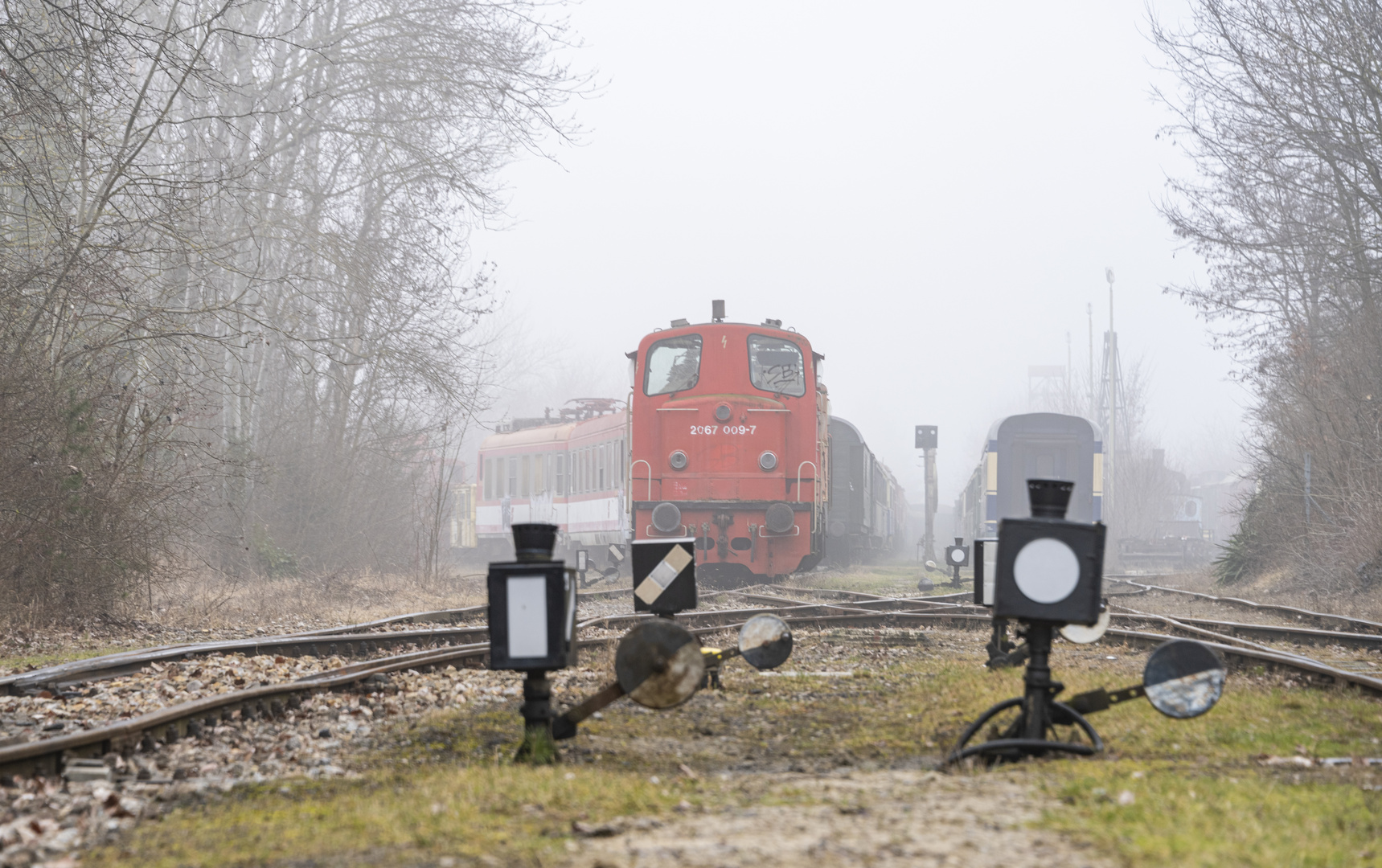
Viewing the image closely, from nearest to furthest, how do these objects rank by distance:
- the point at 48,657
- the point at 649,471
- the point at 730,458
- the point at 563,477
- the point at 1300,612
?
the point at 48,657
the point at 1300,612
the point at 649,471
the point at 730,458
the point at 563,477

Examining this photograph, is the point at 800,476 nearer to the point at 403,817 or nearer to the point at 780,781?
the point at 780,781

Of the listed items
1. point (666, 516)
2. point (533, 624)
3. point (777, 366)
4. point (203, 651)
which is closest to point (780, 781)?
point (533, 624)

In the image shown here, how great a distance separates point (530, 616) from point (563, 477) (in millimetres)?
23031

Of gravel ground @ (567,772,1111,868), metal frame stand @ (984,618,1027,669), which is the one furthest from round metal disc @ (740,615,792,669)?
gravel ground @ (567,772,1111,868)

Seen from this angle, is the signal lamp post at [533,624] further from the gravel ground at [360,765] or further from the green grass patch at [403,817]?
the gravel ground at [360,765]

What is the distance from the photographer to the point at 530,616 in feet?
13.7

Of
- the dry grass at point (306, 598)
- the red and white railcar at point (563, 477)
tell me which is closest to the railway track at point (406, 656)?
the dry grass at point (306, 598)

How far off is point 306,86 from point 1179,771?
19817 mm

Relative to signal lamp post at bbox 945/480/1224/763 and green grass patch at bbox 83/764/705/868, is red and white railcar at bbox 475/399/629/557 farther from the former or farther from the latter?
green grass patch at bbox 83/764/705/868

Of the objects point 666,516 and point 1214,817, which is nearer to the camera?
point 1214,817

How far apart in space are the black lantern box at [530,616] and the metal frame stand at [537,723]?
0.09m

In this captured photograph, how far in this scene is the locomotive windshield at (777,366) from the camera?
1817 centimetres

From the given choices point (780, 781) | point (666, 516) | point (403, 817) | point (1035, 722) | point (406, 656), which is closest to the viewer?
point (403, 817)

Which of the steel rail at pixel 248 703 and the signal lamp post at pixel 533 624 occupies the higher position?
the signal lamp post at pixel 533 624
